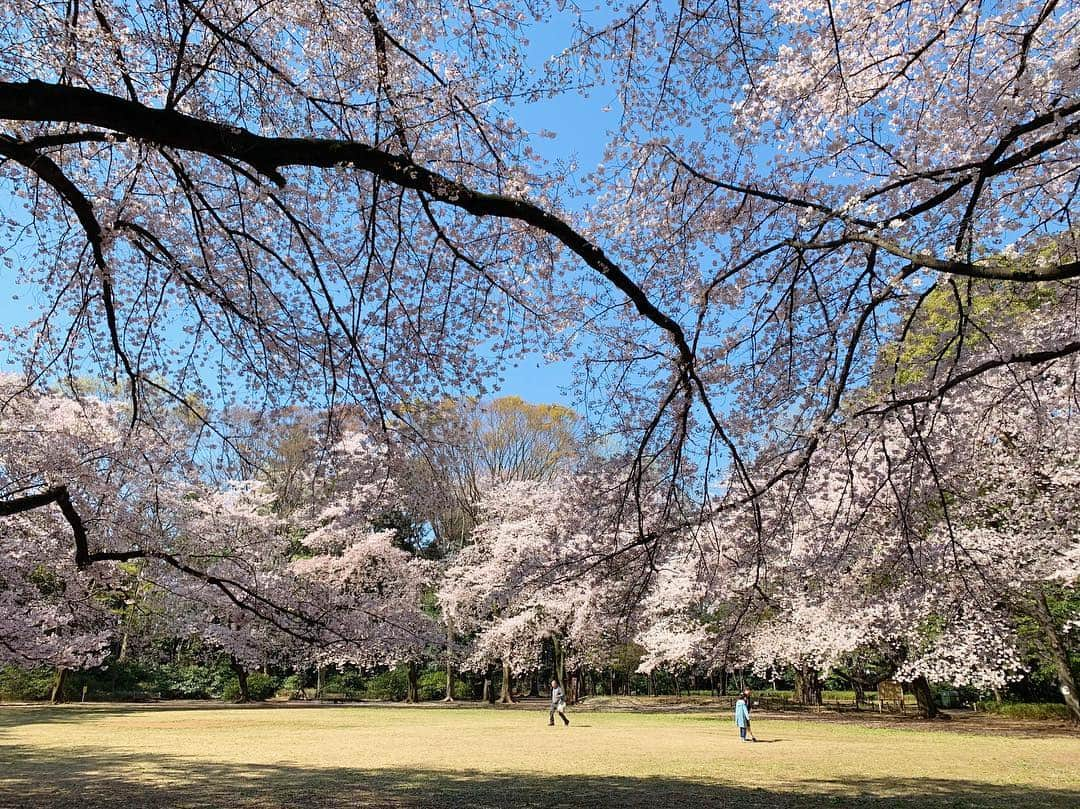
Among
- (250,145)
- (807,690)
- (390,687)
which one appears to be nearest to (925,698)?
(807,690)

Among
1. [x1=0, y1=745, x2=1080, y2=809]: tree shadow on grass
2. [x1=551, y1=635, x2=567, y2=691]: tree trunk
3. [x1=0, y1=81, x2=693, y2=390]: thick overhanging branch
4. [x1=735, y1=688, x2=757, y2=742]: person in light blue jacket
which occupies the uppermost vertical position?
[x1=0, y1=81, x2=693, y2=390]: thick overhanging branch

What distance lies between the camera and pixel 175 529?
38.9 feet

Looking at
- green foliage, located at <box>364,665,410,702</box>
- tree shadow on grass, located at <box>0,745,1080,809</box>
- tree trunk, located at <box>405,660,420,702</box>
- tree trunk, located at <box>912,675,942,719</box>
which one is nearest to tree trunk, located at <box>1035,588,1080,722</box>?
tree trunk, located at <box>912,675,942,719</box>

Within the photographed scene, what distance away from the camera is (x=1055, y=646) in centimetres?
1481

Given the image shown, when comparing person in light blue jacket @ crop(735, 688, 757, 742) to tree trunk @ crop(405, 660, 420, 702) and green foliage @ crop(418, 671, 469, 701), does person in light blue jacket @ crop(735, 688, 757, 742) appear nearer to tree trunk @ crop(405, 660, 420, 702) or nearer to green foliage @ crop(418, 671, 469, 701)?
tree trunk @ crop(405, 660, 420, 702)

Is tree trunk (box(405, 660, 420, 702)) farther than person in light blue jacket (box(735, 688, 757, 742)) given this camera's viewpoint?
Yes

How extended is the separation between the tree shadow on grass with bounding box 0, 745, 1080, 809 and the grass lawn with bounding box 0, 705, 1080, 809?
1.2 inches

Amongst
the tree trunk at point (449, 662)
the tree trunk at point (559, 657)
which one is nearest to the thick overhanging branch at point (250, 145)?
the tree trunk at point (559, 657)

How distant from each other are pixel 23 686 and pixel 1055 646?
3048 centimetres

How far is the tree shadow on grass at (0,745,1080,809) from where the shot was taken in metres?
6.89

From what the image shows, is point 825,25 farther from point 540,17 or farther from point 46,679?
point 46,679

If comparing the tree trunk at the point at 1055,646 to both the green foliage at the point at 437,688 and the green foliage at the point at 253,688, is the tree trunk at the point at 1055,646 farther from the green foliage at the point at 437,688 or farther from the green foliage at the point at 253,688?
the green foliage at the point at 253,688

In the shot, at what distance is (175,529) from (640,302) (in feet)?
34.4

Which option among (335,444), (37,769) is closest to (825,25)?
(335,444)
